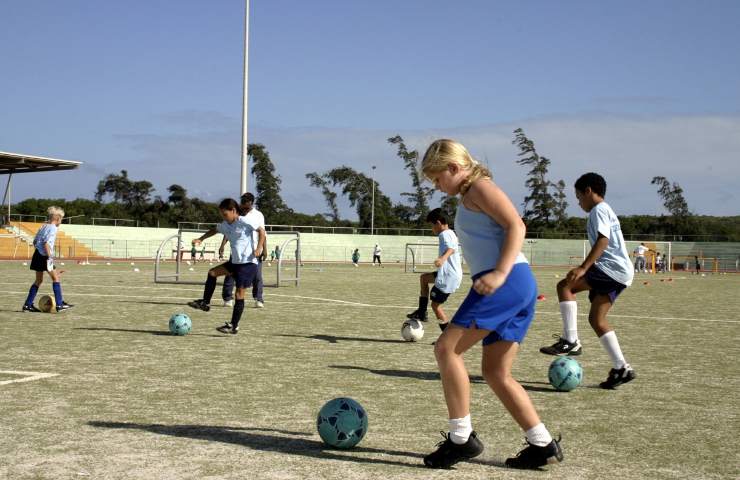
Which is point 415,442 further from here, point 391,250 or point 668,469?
point 391,250

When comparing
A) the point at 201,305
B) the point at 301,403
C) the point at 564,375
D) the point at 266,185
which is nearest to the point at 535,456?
the point at 301,403

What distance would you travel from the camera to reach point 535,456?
4.37m

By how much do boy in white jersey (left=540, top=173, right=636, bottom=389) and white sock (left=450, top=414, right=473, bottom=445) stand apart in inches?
116

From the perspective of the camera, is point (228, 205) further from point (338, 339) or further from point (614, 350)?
point (614, 350)

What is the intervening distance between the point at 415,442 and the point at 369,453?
0.40 metres

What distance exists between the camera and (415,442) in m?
4.97

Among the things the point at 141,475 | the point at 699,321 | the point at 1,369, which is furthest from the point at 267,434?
the point at 699,321

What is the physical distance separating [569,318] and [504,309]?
444 centimetres

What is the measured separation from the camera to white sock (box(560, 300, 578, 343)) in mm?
8258

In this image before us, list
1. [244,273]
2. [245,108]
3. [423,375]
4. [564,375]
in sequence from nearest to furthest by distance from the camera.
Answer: [564,375]
[423,375]
[244,273]
[245,108]

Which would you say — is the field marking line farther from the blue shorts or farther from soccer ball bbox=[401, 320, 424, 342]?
soccer ball bbox=[401, 320, 424, 342]

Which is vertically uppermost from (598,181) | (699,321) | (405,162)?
(405,162)

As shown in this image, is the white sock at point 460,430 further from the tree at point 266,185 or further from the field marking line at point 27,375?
the tree at point 266,185

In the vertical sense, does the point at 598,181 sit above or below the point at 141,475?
above
